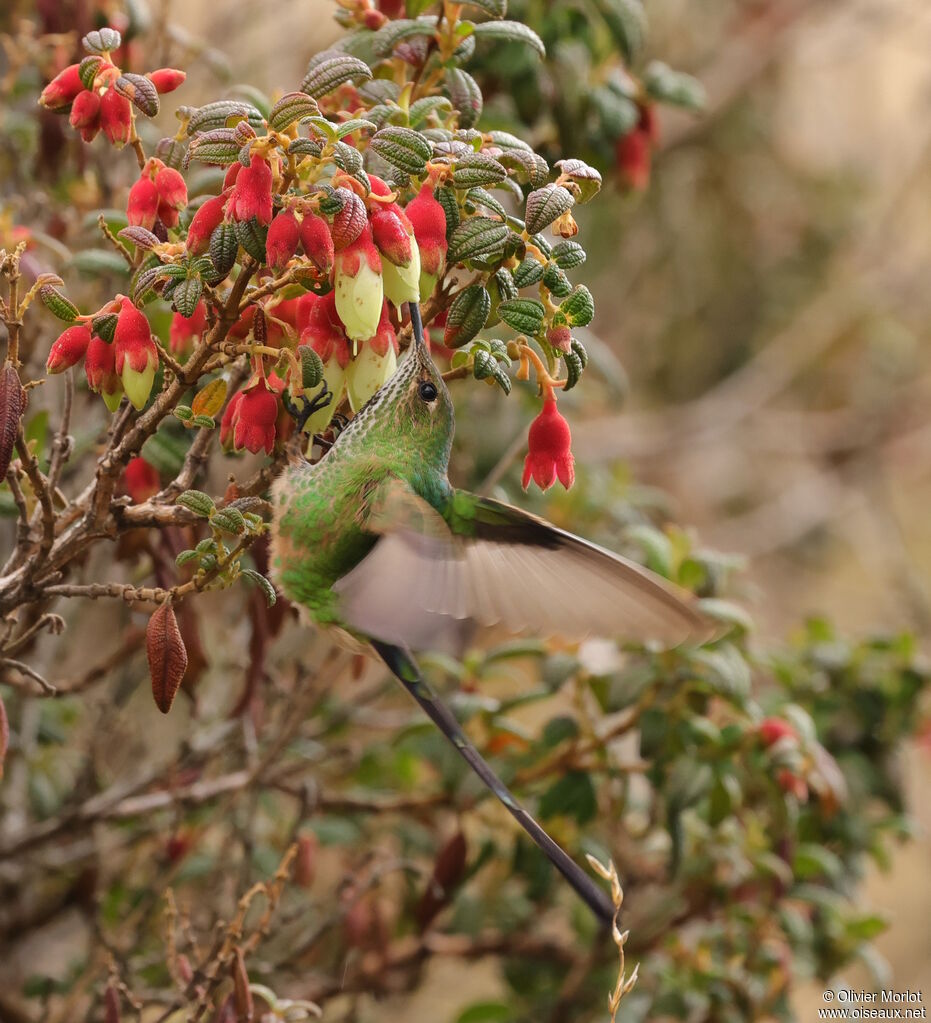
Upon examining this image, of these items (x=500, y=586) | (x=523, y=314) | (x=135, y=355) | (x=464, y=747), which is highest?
(x=523, y=314)

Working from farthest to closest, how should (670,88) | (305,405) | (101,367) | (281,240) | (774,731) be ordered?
1. (670,88)
2. (774,731)
3. (305,405)
4. (101,367)
5. (281,240)

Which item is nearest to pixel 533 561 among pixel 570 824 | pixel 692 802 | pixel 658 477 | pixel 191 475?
pixel 191 475

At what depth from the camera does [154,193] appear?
1.06 meters

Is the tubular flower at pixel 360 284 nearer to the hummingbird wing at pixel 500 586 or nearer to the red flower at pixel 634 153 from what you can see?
the hummingbird wing at pixel 500 586

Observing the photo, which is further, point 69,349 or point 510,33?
point 510,33

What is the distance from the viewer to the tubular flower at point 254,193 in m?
0.91

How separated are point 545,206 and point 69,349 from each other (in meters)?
0.42

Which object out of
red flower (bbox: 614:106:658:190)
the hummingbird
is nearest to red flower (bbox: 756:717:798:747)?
the hummingbird

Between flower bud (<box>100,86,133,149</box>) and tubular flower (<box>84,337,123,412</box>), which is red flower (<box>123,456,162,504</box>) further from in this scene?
flower bud (<box>100,86,133,149</box>)

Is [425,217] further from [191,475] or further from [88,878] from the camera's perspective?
[88,878]

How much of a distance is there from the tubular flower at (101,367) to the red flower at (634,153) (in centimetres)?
108

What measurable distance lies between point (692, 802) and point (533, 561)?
0.72 metres

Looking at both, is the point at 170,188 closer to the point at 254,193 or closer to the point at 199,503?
the point at 254,193

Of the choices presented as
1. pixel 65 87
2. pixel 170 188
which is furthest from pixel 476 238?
pixel 65 87
